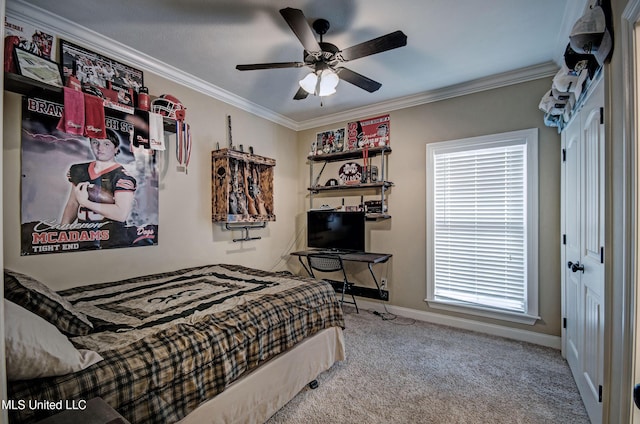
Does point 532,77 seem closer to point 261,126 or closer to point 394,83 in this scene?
point 394,83

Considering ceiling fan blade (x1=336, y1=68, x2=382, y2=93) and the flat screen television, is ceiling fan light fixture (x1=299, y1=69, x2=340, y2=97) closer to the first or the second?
ceiling fan blade (x1=336, y1=68, x2=382, y2=93)

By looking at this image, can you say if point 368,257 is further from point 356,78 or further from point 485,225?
point 356,78

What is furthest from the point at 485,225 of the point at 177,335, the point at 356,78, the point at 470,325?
the point at 177,335

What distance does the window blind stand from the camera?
303cm

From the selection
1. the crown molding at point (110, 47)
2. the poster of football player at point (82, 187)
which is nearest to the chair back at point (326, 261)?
the poster of football player at point (82, 187)

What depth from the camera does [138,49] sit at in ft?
8.50

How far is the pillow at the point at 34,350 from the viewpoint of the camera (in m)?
1.02

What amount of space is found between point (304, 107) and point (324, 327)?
2772 millimetres

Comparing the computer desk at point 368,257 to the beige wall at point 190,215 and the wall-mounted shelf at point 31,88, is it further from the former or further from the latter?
the wall-mounted shelf at point 31,88

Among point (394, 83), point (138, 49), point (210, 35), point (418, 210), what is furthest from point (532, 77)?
point (138, 49)

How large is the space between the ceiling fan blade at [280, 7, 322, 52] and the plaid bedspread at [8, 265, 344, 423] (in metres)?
1.71

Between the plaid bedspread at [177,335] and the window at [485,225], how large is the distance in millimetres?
1648

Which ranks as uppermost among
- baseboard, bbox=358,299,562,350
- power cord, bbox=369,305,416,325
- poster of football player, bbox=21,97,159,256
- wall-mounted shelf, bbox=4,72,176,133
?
wall-mounted shelf, bbox=4,72,176,133

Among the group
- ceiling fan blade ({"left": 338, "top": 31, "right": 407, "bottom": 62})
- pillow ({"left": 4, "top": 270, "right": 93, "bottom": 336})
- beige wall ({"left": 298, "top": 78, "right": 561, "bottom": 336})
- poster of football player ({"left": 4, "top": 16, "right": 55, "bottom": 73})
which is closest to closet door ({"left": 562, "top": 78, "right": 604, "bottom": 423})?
beige wall ({"left": 298, "top": 78, "right": 561, "bottom": 336})
